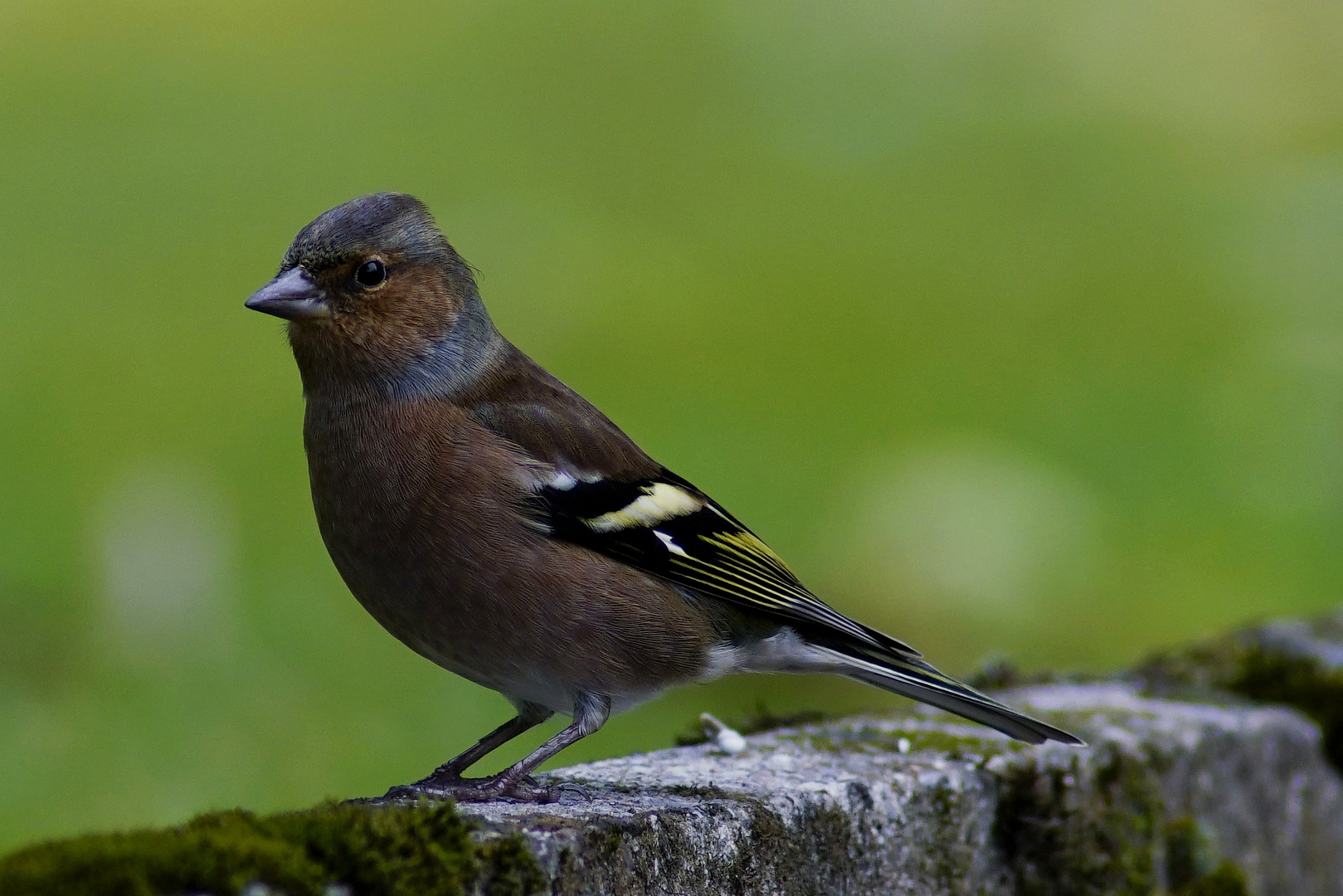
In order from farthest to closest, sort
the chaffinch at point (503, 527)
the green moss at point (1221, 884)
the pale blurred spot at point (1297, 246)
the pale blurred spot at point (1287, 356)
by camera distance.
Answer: the pale blurred spot at point (1297, 246), the pale blurred spot at point (1287, 356), the green moss at point (1221, 884), the chaffinch at point (503, 527)

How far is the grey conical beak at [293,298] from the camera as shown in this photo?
10.5 feet

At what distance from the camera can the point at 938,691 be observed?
323 centimetres

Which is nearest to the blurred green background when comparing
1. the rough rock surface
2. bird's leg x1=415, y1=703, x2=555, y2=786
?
bird's leg x1=415, y1=703, x2=555, y2=786

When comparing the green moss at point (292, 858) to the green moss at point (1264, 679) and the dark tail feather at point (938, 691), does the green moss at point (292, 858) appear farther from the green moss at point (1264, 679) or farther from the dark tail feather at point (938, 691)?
the green moss at point (1264, 679)

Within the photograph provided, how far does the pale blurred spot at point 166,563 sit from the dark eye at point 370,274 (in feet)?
7.39

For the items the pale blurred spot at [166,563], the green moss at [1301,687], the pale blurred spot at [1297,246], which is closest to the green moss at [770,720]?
the green moss at [1301,687]

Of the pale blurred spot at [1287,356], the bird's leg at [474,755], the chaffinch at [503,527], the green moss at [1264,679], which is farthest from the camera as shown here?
the pale blurred spot at [1287,356]

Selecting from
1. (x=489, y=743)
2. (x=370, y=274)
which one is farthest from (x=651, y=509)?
(x=370, y=274)

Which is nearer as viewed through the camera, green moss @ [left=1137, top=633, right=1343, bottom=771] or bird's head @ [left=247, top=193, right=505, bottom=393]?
bird's head @ [left=247, top=193, right=505, bottom=393]

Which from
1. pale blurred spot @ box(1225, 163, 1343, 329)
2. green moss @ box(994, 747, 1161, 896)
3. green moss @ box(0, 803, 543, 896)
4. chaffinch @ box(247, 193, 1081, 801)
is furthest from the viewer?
pale blurred spot @ box(1225, 163, 1343, 329)

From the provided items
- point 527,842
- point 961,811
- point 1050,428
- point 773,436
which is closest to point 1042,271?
point 1050,428

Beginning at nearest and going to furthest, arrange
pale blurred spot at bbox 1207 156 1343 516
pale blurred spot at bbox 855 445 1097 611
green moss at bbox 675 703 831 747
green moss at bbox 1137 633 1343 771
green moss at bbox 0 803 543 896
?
green moss at bbox 0 803 543 896
green moss at bbox 675 703 831 747
green moss at bbox 1137 633 1343 771
pale blurred spot at bbox 855 445 1097 611
pale blurred spot at bbox 1207 156 1343 516

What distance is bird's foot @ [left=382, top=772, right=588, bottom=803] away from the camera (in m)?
2.66

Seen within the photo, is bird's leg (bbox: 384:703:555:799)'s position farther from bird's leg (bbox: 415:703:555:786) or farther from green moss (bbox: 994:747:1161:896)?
green moss (bbox: 994:747:1161:896)
